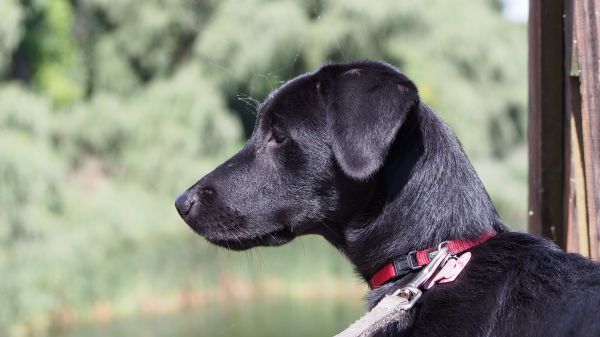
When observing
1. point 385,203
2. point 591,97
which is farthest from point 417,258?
point 591,97

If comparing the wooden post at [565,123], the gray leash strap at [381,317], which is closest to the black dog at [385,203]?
the gray leash strap at [381,317]

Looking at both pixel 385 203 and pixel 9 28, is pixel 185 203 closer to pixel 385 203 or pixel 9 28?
pixel 385 203

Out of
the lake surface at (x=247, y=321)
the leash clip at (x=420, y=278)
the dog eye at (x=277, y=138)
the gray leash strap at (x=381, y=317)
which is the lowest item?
the lake surface at (x=247, y=321)

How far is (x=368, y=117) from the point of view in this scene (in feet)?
9.14

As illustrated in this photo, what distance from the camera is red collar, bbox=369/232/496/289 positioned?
275 centimetres

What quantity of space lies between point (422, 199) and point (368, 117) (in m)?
0.35

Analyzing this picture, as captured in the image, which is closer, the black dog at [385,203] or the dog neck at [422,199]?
the black dog at [385,203]

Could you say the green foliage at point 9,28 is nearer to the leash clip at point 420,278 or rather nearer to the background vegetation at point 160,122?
the background vegetation at point 160,122

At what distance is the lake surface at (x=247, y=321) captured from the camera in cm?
1187

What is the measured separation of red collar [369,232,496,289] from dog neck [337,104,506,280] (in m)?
0.02

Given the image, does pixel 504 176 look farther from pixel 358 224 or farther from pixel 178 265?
pixel 358 224

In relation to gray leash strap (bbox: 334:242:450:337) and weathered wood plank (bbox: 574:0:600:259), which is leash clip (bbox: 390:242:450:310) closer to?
gray leash strap (bbox: 334:242:450:337)

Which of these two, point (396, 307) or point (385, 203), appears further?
point (385, 203)

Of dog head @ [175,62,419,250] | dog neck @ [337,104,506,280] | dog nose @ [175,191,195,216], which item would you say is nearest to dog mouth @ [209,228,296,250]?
dog head @ [175,62,419,250]
